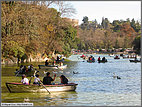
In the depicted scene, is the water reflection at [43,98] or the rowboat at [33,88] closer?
the water reflection at [43,98]

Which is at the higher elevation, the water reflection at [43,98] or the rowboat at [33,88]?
the rowboat at [33,88]

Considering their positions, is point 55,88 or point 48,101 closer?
point 48,101

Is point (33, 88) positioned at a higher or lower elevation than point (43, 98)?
higher

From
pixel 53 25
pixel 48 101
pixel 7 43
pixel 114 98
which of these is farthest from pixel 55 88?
pixel 53 25

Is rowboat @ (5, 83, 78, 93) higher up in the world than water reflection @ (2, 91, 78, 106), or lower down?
higher up

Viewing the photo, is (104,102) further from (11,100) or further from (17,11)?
(17,11)

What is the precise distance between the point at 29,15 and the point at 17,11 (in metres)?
1.75

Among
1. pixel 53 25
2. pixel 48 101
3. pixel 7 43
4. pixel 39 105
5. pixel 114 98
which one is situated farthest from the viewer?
pixel 53 25

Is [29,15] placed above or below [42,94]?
above

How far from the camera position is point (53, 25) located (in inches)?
2248

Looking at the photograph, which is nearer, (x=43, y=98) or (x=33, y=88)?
(x=43, y=98)

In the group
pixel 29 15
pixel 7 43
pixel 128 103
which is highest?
pixel 29 15

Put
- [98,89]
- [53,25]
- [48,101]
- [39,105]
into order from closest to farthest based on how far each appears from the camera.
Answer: [39,105] → [48,101] → [98,89] → [53,25]

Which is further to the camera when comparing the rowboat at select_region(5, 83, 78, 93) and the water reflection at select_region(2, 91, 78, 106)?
the rowboat at select_region(5, 83, 78, 93)
